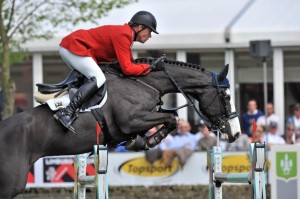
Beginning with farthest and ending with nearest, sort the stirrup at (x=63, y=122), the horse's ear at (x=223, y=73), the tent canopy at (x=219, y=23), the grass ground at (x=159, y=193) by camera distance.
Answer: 1. the tent canopy at (x=219, y=23)
2. the grass ground at (x=159, y=193)
3. the horse's ear at (x=223, y=73)
4. the stirrup at (x=63, y=122)

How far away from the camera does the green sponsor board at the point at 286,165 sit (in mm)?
12703

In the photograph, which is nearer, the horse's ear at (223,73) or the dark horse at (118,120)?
the dark horse at (118,120)

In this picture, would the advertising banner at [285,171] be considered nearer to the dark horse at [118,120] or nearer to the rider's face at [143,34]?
the dark horse at [118,120]

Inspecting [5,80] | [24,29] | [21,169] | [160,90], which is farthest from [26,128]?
[24,29]

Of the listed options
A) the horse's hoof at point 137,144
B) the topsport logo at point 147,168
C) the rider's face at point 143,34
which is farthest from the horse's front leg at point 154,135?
the topsport logo at point 147,168

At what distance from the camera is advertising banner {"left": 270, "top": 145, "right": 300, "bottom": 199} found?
12617 millimetres

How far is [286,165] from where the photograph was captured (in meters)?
12.8

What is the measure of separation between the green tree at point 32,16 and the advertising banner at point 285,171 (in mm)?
4110

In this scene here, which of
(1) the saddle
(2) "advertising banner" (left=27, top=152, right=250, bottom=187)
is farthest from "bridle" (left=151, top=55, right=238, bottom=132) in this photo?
(2) "advertising banner" (left=27, top=152, right=250, bottom=187)

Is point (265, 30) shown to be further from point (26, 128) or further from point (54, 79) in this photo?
point (26, 128)

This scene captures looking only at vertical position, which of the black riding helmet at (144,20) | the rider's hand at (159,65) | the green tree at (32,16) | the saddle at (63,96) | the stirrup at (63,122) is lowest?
the stirrup at (63,122)

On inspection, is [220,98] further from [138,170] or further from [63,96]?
[138,170]

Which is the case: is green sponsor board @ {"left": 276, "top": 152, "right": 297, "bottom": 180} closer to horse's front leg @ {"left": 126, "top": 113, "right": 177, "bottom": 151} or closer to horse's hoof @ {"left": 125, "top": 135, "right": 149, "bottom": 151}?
horse's front leg @ {"left": 126, "top": 113, "right": 177, "bottom": 151}

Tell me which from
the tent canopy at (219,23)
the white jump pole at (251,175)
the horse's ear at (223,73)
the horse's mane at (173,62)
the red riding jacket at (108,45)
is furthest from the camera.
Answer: the tent canopy at (219,23)
